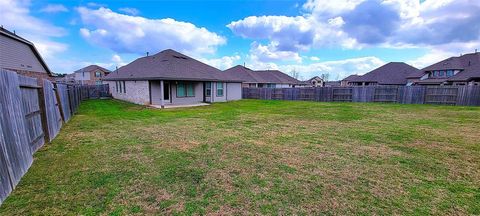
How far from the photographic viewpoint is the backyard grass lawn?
3.03m

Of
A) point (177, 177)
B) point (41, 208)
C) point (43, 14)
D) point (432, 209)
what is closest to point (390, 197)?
point (432, 209)

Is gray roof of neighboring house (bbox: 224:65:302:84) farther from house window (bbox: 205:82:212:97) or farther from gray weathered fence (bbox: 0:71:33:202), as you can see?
gray weathered fence (bbox: 0:71:33:202)

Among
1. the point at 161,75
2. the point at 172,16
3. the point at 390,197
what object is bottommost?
the point at 390,197

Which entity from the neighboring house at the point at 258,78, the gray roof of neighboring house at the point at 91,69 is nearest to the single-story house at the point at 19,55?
the neighboring house at the point at 258,78

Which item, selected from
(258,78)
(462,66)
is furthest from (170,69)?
(462,66)

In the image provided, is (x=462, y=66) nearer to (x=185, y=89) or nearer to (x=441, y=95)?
(x=441, y=95)

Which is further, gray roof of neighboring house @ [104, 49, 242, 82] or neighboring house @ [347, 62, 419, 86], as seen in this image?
neighboring house @ [347, 62, 419, 86]

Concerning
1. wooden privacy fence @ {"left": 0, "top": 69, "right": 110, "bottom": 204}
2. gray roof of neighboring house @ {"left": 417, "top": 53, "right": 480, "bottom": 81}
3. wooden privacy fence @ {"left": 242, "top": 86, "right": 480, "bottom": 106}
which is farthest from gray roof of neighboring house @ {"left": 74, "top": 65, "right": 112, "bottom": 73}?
gray roof of neighboring house @ {"left": 417, "top": 53, "right": 480, "bottom": 81}

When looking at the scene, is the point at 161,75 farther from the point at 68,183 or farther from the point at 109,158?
the point at 68,183

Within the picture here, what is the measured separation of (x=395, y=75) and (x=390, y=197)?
40132mm

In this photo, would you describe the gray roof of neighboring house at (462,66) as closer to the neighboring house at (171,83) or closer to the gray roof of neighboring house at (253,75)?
the gray roof of neighboring house at (253,75)

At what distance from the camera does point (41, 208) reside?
2936mm

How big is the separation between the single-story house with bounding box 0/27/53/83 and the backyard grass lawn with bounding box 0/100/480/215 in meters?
14.6

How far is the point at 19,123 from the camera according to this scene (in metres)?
4.00
